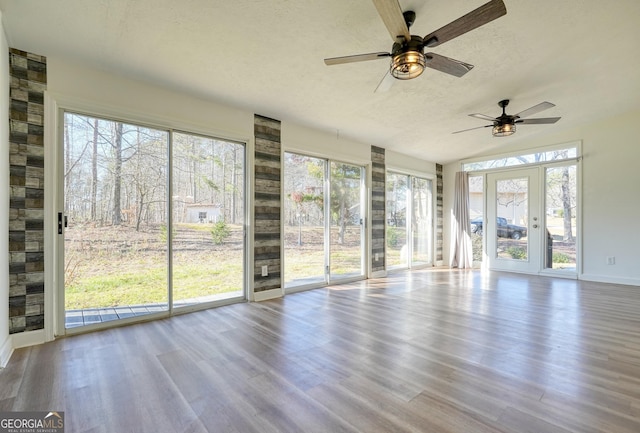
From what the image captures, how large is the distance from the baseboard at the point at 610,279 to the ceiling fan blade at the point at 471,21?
563 centimetres

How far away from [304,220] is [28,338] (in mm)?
3264

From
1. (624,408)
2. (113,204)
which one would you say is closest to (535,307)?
(624,408)

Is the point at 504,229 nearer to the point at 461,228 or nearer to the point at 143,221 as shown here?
the point at 461,228

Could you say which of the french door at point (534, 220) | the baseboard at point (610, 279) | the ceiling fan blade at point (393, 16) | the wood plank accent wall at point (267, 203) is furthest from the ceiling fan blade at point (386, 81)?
the baseboard at point (610, 279)

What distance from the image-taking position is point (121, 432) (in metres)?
1.52

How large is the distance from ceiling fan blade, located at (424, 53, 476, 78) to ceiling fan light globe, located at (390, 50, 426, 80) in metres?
0.09

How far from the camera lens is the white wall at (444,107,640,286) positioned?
16.5 feet

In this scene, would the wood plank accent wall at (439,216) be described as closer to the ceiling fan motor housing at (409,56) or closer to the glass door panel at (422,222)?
the glass door panel at (422,222)

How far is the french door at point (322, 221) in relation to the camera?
181 inches

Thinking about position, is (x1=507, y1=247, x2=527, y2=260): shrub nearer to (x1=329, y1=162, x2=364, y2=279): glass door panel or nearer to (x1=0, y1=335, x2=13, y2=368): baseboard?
(x1=329, y1=162, x2=364, y2=279): glass door panel

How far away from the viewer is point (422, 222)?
7043 millimetres

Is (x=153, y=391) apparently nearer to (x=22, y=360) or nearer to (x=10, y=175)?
(x=22, y=360)

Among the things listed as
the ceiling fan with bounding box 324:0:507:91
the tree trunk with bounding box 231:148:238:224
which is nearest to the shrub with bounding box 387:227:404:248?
the tree trunk with bounding box 231:148:238:224

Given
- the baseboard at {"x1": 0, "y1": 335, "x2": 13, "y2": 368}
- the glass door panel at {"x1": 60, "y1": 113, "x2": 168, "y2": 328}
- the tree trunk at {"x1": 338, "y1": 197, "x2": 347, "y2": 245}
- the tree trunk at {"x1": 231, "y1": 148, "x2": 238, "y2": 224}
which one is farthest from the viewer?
the tree trunk at {"x1": 338, "y1": 197, "x2": 347, "y2": 245}
